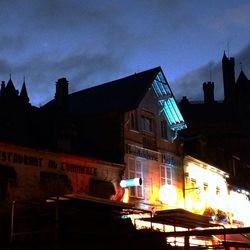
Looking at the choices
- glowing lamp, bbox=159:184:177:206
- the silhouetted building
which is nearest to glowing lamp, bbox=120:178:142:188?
glowing lamp, bbox=159:184:177:206

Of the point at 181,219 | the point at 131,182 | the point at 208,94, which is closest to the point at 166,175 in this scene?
the point at 131,182

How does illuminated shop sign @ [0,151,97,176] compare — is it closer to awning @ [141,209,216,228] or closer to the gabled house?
the gabled house

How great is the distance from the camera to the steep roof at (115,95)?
27.4 m

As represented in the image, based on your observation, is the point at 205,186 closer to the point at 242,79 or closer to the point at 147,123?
the point at 147,123

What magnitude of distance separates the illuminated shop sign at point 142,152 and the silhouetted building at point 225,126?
718 cm

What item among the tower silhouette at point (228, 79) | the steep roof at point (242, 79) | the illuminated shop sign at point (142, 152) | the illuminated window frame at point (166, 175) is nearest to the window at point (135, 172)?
the illuminated shop sign at point (142, 152)

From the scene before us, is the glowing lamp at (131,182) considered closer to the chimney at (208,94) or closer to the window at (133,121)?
the window at (133,121)

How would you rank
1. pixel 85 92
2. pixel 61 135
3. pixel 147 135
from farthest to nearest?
pixel 85 92, pixel 147 135, pixel 61 135

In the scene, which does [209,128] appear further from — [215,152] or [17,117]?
[17,117]

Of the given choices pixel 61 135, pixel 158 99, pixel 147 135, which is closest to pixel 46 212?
pixel 61 135

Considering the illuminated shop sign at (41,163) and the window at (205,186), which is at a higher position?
the window at (205,186)

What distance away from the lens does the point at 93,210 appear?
16.9 metres

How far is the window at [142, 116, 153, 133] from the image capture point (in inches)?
1120

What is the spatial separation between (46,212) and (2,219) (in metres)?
2.42
